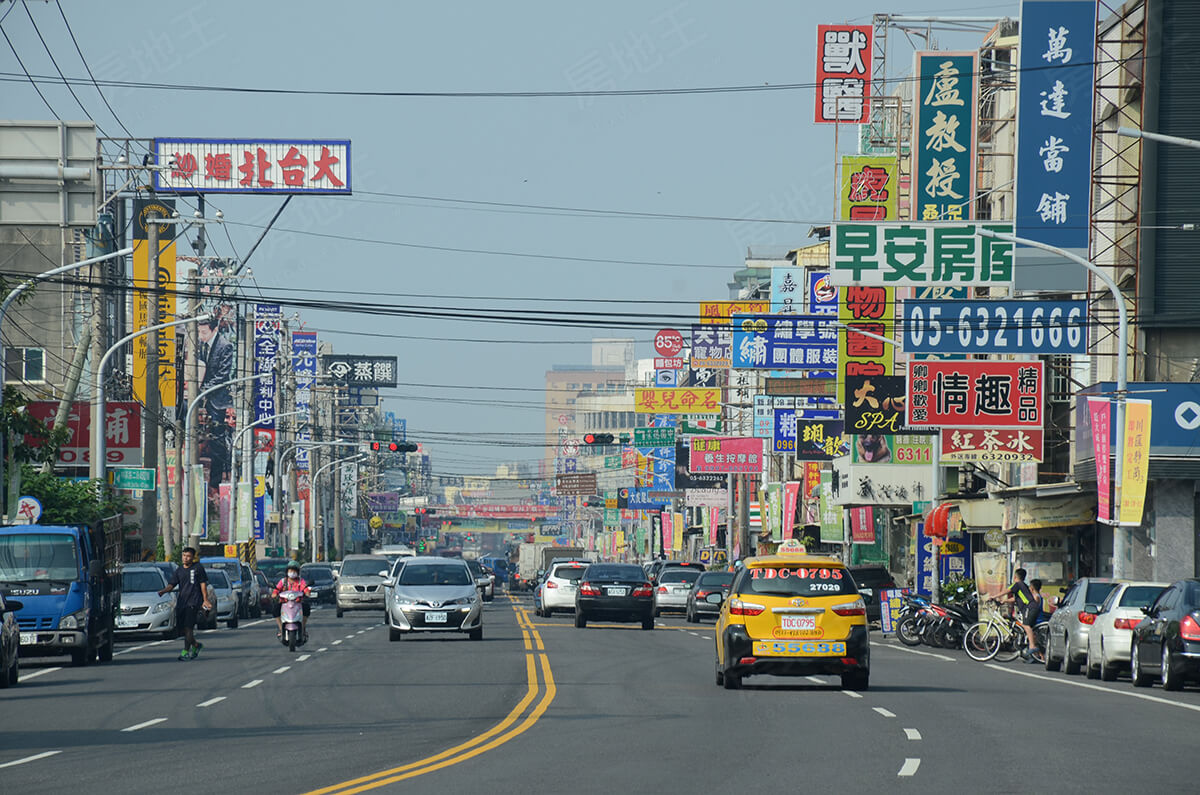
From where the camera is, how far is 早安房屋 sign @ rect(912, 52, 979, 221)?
47156 millimetres

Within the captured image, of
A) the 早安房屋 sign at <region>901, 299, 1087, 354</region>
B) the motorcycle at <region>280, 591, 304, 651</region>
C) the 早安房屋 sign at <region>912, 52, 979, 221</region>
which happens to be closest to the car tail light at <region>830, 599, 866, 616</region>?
the motorcycle at <region>280, 591, 304, 651</region>

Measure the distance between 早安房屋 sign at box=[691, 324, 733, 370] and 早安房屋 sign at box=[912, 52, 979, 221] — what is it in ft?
117

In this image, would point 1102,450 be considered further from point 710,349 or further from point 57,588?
point 710,349

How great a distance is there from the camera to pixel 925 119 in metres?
47.6

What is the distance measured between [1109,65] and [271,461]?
51.6m

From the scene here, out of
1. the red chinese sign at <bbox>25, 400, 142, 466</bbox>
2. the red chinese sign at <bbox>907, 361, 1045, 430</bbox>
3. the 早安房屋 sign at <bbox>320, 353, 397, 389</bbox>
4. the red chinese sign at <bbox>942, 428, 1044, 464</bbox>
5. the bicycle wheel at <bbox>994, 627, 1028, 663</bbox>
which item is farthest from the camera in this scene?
the 早安房屋 sign at <bbox>320, 353, 397, 389</bbox>

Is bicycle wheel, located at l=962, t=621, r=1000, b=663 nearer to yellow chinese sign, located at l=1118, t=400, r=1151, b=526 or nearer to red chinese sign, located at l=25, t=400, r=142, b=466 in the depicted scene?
yellow chinese sign, located at l=1118, t=400, r=1151, b=526

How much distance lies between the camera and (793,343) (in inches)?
2272

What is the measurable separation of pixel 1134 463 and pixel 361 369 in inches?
5008

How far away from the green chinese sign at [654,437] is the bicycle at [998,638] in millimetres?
63027

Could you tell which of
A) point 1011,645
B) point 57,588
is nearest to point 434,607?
point 57,588

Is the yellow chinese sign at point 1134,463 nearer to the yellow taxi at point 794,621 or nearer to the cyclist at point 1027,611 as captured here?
the cyclist at point 1027,611

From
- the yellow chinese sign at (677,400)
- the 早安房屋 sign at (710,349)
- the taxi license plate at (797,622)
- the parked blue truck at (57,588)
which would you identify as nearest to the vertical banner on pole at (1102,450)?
the taxi license plate at (797,622)

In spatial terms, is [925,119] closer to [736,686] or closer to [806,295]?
[736,686]
